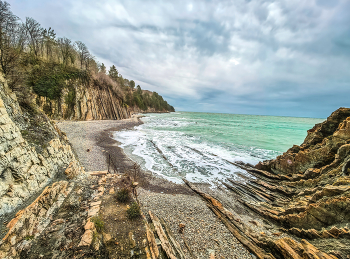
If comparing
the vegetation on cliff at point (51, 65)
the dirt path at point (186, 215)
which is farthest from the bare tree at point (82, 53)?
the dirt path at point (186, 215)

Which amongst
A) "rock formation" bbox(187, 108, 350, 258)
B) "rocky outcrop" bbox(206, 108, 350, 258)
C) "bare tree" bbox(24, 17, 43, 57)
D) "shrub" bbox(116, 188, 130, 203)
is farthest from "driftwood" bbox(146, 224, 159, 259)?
→ "bare tree" bbox(24, 17, 43, 57)

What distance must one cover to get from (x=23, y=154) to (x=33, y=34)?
39.5 m

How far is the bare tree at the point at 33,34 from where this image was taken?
27641 millimetres

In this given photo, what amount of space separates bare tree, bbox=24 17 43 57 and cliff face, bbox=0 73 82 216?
32.7 m

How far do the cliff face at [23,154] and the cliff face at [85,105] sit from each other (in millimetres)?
24137

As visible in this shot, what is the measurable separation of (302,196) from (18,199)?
13002 millimetres

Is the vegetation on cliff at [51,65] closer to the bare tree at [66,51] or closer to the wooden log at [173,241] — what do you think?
the bare tree at [66,51]

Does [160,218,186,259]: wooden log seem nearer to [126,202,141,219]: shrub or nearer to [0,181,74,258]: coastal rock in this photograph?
[126,202,141,219]: shrub

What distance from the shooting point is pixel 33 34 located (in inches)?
1118

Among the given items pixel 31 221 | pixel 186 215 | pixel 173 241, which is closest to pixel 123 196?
pixel 173 241

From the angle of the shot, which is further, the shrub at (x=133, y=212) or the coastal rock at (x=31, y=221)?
the shrub at (x=133, y=212)

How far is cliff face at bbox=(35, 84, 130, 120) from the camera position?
83.9 ft

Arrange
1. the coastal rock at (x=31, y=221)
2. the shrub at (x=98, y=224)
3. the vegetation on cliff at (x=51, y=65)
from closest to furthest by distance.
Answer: the coastal rock at (x=31, y=221)
the shrub at (x=98, y=224)
the vegetation on cliff at (x=51, y=65)

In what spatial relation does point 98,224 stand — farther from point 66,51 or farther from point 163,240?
point 66,51
